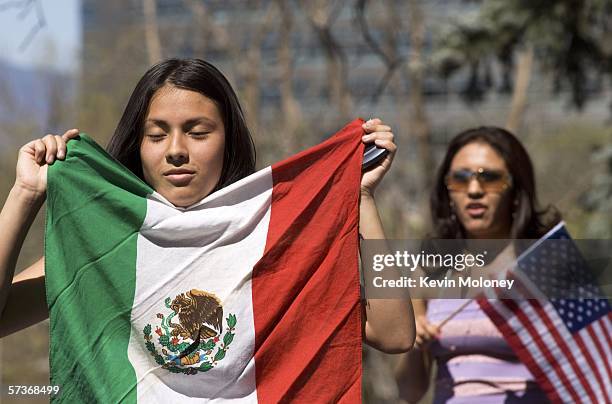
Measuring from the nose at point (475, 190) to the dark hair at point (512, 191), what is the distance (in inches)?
5.3

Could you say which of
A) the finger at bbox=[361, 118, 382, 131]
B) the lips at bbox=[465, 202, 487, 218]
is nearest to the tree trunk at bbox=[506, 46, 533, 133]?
the lips at bbox=[465, 202, 487, 218]

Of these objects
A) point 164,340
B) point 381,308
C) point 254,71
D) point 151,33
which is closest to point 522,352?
point 381,308

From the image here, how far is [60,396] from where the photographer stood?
2.92 metres

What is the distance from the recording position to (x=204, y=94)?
3.13 metres

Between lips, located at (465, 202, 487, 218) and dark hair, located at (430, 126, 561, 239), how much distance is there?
79 millimetres

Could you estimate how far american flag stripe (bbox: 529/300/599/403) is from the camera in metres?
4.09

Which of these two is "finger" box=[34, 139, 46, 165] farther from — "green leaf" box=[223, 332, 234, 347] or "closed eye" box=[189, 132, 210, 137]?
"green leaf" box=[223, 332, 234, 347]

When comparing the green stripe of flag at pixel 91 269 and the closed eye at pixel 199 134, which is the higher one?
the closed eye at pixel 199 134

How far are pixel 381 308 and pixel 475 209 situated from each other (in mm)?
1520

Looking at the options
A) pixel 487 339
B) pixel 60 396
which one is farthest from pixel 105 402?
pixel 487 339

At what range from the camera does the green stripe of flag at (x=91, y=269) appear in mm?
2926

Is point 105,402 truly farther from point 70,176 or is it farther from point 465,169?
point 465,169

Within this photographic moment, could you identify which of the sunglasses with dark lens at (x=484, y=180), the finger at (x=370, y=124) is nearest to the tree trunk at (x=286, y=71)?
the sunglasses with dark lens at (x=484, y=180)

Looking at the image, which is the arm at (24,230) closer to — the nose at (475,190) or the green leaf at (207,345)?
the green leaf at (207,345)
